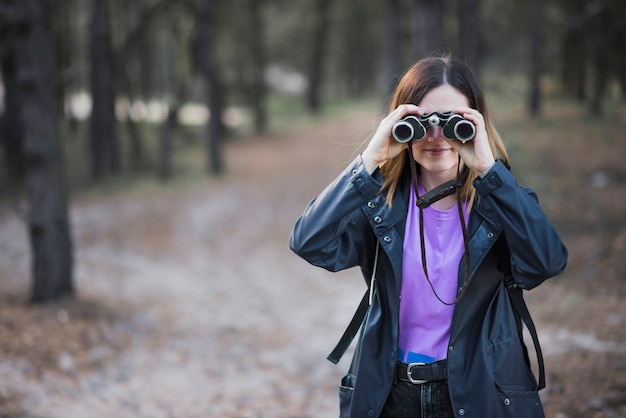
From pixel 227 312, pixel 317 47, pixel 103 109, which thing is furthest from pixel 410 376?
pixel 317 47

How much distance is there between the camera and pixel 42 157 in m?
8.85

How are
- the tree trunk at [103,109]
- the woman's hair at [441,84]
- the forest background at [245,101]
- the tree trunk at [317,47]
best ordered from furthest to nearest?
the tree trunk at [317,47] → the tree trunk at [103,109] → the forest background at [245,101] → the woman's hair at [441,84]

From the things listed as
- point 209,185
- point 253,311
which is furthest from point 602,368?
point 209,185

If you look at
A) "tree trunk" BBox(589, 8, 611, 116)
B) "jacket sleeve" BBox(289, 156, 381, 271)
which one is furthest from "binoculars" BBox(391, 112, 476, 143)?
"tree trunk" BBox(589, 8, 611, 116)

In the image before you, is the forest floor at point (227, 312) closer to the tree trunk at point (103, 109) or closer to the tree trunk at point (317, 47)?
the tree trunk at point (103, 109)

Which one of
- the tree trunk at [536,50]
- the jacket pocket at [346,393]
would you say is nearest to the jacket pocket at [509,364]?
the jacket pocket at [346,393]

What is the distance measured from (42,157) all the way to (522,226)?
7701 millimetres

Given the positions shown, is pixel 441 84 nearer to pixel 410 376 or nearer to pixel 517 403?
pixel 410 376

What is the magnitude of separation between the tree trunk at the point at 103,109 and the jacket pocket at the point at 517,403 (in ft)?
69.8

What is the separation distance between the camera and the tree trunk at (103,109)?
21.9 metres

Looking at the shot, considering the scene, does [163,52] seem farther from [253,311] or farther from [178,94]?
[253,311]

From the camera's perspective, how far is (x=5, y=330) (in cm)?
806

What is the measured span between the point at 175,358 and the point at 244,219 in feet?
28.8

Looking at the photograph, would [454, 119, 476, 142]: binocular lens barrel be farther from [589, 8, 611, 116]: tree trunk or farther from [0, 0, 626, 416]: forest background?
[589, 8, 611, 116]: tree trunk
